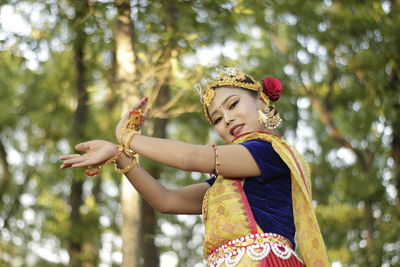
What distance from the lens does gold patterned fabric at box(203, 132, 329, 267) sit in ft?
11.0

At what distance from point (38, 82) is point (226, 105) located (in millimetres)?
10250

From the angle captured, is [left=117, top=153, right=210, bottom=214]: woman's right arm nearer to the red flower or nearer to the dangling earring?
the dangling earring

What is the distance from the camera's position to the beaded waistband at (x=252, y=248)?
10.9 ft

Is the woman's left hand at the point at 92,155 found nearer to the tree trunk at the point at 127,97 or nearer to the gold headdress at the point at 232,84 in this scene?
the gold headdress at the point at 232,84

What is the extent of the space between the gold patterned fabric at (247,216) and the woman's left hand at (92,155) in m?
0.60

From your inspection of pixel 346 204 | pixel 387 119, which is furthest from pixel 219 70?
pixel 346 204

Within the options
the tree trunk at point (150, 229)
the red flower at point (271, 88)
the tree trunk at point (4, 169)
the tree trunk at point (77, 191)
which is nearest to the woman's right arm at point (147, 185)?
the red flower at point (271, 88)

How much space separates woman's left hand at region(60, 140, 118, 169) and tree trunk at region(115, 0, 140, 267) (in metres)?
3.17

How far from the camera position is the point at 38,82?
1344 cm

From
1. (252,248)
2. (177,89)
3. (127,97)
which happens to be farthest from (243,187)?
(177,89)

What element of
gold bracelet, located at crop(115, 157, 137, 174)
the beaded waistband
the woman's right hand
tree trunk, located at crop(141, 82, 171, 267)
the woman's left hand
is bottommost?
tree trunk, located at crop(141, 82, 171, 267)

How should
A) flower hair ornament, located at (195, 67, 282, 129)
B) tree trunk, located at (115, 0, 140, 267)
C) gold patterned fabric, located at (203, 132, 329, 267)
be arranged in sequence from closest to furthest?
gold patterned fabric, located at (203, 132, 329, 267) → flower hair ornament, located at (195, 67, 282, 129) → tree trunk, located at (115, 0, 140, 267)

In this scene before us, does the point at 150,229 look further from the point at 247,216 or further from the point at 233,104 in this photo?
the point at 247,216

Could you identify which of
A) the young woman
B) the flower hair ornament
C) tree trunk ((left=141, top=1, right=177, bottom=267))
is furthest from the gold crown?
tree trunk ((left=141, top=1, right=177, bottom=267))
